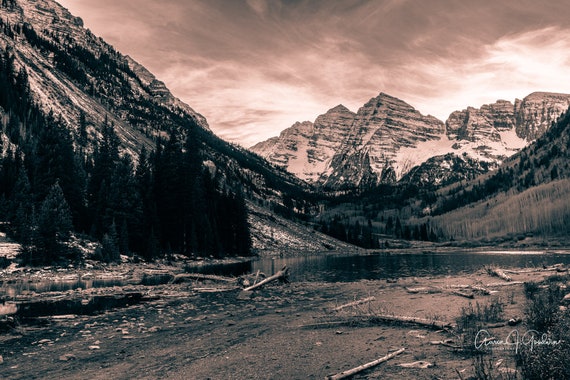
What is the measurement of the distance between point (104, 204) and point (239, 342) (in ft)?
192

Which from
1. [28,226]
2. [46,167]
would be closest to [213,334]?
[28,226]

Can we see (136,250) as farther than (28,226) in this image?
Yes

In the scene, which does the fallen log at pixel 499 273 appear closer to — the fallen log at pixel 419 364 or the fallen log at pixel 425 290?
the fallen log at pixel 425 290

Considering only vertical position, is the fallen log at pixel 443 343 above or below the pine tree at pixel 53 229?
below

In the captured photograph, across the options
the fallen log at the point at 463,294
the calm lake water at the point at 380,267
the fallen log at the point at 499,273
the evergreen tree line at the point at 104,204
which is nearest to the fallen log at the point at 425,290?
the fallen log at the point at 463,294

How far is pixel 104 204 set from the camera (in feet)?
217

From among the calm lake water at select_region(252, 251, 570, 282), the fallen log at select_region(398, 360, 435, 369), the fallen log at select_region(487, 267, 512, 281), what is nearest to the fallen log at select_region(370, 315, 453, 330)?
the fallen log at select_region(398, 360, 435, 369)

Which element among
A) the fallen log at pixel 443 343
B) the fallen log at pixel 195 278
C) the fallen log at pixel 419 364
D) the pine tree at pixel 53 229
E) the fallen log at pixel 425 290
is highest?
the pine tree at pixel 53 229

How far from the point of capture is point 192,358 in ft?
42.3

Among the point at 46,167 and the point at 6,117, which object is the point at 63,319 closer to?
the point at 46,167

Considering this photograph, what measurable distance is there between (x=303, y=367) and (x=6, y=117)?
140m

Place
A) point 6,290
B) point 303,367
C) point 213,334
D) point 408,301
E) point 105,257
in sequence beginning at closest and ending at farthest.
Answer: point 303,367 → point 213,334 → point 408,301 → point 6,290 → point 105,257

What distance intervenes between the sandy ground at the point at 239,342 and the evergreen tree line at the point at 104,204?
3225 centimetres

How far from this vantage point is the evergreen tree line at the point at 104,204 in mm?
50037
